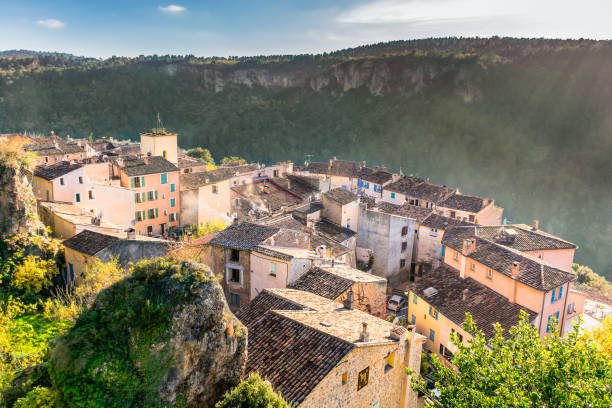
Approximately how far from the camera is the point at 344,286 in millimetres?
21344

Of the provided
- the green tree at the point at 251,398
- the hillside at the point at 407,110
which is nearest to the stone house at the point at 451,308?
the green tree at the point at 251,398

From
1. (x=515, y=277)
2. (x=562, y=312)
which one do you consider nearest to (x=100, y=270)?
(x=515, y=277)

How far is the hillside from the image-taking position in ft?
291

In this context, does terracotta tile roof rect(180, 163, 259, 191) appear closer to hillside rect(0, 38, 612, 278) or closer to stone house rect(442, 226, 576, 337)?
stone house rect(442, 226, 576, 337)

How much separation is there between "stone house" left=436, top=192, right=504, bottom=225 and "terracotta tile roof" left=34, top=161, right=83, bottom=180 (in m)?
39.5

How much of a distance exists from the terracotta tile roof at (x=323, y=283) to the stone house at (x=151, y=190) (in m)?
23.2

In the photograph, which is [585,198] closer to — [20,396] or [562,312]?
[562,312]

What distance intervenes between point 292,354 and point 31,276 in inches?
655

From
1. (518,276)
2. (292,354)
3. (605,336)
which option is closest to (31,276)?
(292,354)

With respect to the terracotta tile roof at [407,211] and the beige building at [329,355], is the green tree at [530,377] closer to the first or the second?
the beige building at [329,355]

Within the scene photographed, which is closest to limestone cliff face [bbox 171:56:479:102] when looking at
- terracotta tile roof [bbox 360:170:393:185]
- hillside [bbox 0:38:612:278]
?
hillside [bbox 0:38:612:278]

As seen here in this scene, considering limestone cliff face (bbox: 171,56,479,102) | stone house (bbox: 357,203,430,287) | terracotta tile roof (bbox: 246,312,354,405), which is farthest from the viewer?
limestone cliff face (bbox: 171,56,479,102)

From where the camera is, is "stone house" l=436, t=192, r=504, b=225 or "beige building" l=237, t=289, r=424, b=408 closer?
"beige building" l=237, t=289, r=424, b=408

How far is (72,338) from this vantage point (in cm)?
1039
